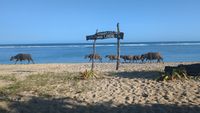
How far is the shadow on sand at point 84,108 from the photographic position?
36.1ft

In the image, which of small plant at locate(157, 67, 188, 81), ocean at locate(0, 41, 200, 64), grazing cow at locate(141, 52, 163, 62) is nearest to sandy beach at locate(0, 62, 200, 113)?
small plant at locate(157, 67, 188, 81)

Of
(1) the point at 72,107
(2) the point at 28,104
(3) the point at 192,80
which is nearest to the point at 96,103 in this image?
(1) the point at 72,107

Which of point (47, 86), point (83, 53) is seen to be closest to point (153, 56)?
point (47, 86)

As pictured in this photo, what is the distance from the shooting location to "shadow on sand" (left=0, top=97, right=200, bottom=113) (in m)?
11.0

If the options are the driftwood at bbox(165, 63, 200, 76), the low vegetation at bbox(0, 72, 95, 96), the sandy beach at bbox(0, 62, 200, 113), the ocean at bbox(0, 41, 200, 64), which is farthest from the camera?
the ocean at bbox(0, 41, 200, 64)

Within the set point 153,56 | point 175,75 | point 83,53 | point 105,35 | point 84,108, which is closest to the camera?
point 84,108

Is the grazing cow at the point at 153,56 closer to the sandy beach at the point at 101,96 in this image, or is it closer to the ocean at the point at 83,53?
the ocean at the point at 83,53

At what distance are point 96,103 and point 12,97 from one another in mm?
2983

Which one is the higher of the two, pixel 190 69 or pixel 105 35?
pixel 105 35

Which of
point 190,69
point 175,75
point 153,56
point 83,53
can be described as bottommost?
point 83,53

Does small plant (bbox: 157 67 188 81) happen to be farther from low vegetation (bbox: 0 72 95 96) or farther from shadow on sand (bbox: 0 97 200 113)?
shadow on sand (bbox: 0 97 200 113)

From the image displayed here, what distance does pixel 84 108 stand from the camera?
37.6ft

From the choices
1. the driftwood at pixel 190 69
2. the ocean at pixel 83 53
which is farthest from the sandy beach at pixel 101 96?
the ocean at pixel 83 53

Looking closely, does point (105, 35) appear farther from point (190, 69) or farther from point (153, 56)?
point (153, 56)
